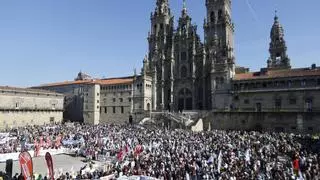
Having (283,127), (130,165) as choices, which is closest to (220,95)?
(283,127)

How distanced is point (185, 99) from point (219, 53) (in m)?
Answer: 11.5

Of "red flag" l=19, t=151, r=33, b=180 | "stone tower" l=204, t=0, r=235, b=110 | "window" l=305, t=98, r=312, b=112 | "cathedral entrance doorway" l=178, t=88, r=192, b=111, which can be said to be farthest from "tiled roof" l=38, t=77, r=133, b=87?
"red flag" l=19, t=151, r=33, b=180

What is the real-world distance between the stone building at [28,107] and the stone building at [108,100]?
3415 millimetres

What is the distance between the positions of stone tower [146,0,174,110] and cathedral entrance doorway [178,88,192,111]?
8.91 feet

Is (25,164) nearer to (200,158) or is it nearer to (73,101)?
(200,158)

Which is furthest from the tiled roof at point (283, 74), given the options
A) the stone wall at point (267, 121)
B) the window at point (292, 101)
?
the stone wall at point (267, 121)

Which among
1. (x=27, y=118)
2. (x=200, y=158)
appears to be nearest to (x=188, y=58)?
(x=27, y=118)

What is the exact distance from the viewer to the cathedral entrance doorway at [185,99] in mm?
61622

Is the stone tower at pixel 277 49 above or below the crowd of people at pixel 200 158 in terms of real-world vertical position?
above

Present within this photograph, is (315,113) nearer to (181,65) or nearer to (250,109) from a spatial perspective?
(250,109)

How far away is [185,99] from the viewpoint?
204ft

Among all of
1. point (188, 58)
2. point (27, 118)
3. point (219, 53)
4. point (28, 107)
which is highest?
point (219, 53)

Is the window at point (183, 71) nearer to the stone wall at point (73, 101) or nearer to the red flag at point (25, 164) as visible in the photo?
the stone wall at point (73, 101)

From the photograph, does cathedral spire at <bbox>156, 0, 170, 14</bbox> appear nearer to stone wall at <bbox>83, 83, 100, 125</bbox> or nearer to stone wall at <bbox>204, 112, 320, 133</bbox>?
stone wall at <bbox>83, 83, 100, 125</bbox>
